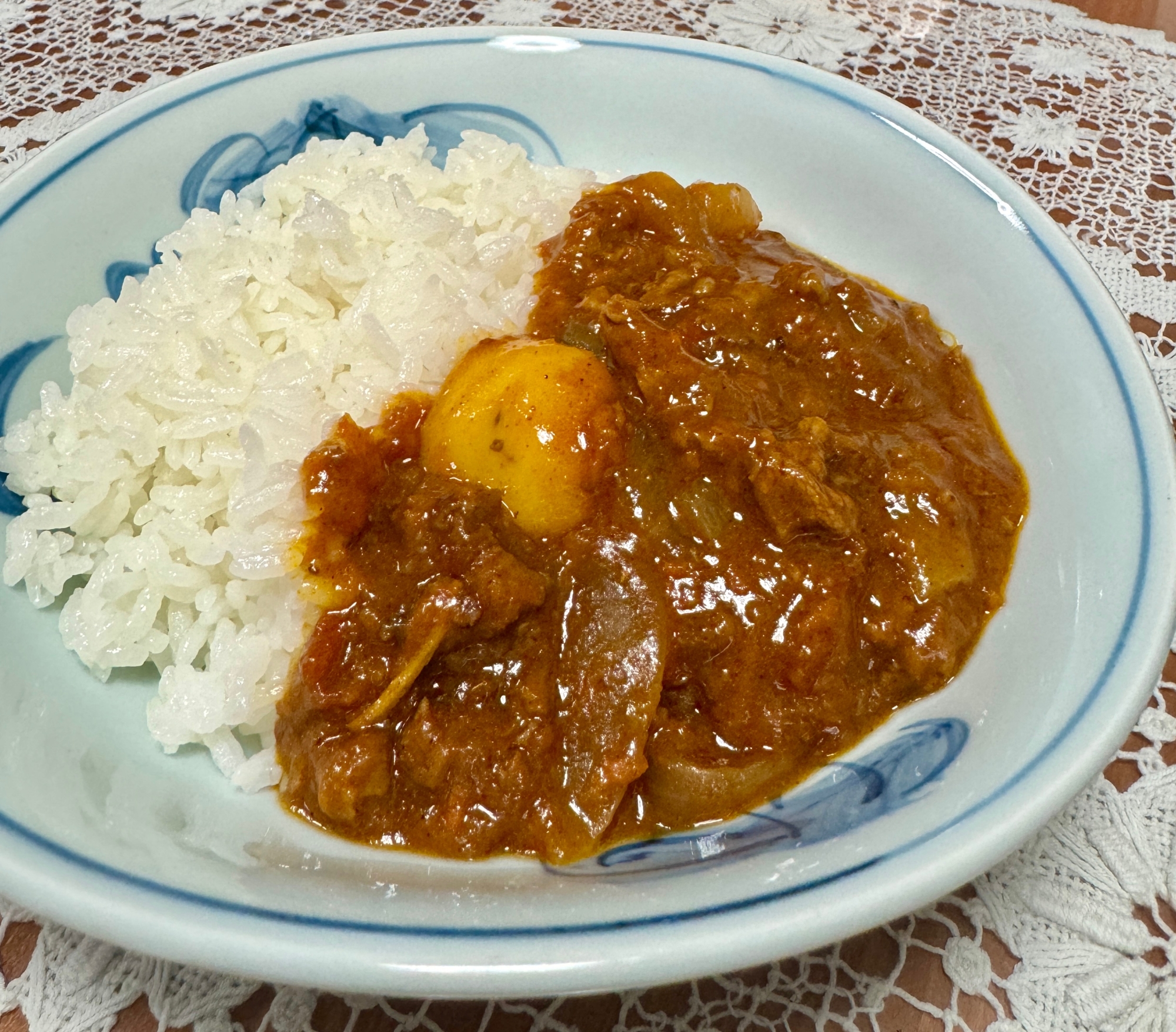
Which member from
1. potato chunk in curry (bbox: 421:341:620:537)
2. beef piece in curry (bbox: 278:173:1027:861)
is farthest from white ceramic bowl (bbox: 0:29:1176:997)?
potato chunk in curry (bbox: 421:341:620:537)

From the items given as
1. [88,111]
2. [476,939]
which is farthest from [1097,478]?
[88,111]

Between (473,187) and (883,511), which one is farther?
(473,187)

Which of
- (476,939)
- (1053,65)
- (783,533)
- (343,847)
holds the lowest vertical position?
(343,847)

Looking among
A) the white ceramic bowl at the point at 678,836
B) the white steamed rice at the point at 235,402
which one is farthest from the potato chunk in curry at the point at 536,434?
the white ceramic bowl at the point at 678,836

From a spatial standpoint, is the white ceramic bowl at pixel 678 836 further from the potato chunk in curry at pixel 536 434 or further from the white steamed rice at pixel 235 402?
the potato chunk in curry at pixel 536 434

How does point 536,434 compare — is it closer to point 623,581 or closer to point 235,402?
point 623,581

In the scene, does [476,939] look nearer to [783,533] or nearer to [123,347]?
[783,533]

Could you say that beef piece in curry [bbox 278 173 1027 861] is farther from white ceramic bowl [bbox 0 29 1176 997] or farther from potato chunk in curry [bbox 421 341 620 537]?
white ceramic bowl [bbox 0 29 1176 997]

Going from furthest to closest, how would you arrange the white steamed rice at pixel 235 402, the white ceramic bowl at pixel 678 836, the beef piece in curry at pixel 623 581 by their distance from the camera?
the white steamed rice at pixel 235 402, the beef piece in curry at pixel 623 581, the white ceramic bowl at pixel 678 836
